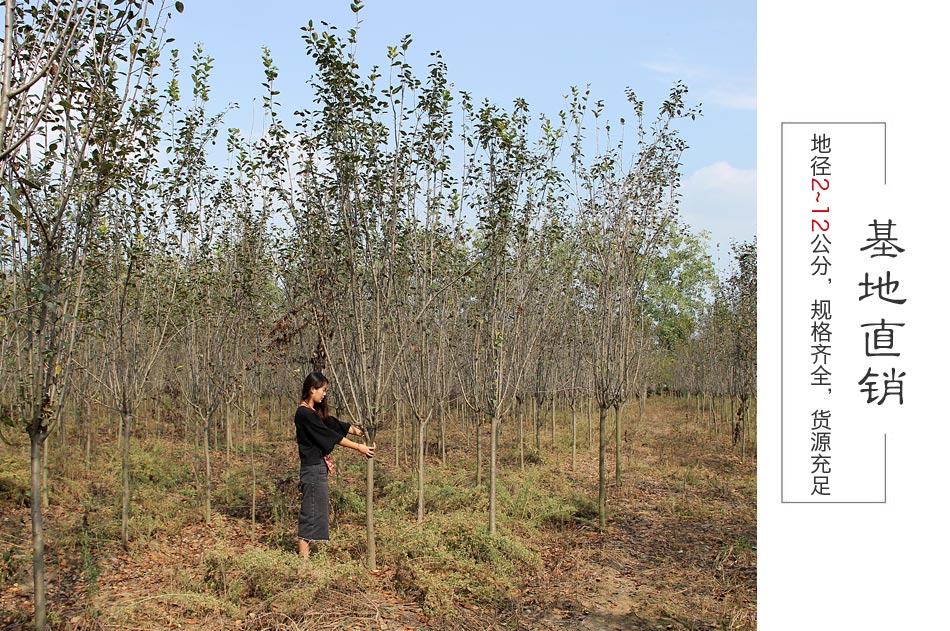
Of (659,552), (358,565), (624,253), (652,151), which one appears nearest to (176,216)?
(358,565)

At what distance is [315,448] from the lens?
19.2 ft

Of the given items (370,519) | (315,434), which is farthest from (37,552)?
(370,519)

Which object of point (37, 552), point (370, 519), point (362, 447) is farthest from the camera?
point (370, 519)

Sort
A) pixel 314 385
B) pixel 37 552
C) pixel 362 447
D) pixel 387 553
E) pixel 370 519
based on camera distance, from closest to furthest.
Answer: pixel 37 552, pixel 362 447, pixel 314 385, pixel 370 519, pixel 387 553

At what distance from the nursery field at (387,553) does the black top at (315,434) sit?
33.9 inches

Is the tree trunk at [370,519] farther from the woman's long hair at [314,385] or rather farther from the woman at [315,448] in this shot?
the woman's long hair at [314,385]

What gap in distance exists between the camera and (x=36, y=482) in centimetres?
405

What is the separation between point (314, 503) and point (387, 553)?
89 cm

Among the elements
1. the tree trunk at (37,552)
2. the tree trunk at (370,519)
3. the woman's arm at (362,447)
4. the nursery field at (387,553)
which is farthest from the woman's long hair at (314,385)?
the tree trunk at (37,552)

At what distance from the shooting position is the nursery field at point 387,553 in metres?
4.92

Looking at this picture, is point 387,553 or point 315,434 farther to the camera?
point 387,553

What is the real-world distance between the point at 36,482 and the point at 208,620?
1.50m

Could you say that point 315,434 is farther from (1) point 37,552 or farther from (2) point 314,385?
(1) point 37,552

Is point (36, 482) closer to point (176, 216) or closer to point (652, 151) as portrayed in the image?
point (176, 216)
